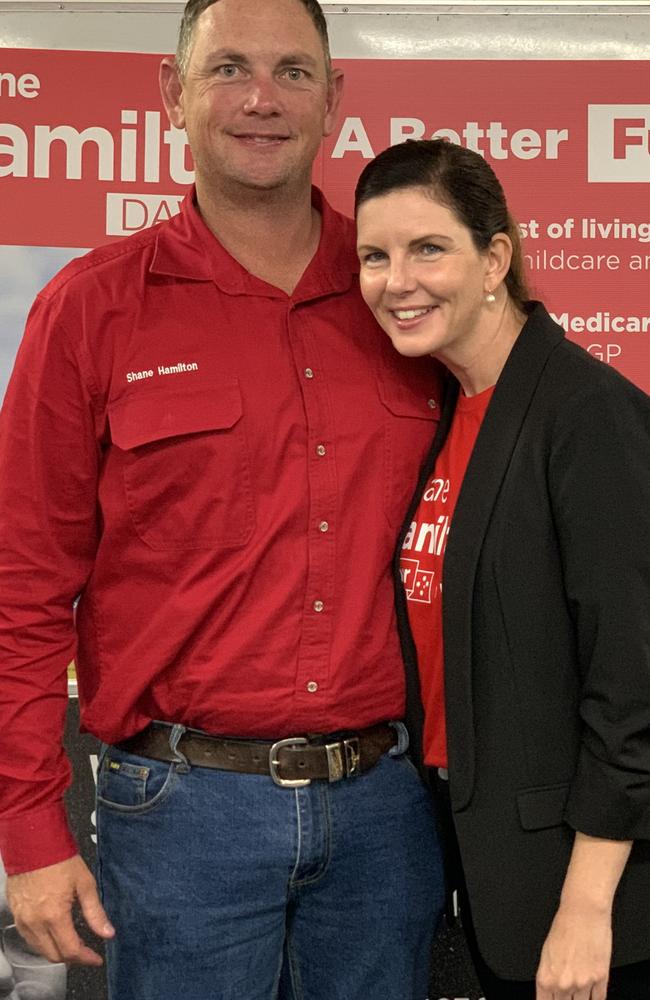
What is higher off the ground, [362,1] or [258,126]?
[362,1]

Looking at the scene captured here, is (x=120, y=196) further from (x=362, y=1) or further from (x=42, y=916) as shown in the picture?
(x=42, y=916)

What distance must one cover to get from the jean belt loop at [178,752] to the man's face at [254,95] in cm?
82

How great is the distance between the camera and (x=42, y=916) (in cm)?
175

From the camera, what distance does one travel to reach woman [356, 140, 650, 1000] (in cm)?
156

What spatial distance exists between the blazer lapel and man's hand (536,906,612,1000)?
0.68 feet

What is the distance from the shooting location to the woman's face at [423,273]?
5.73ft

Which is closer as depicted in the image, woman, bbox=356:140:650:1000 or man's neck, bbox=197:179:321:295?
woman, bbox=356:140:650:1000

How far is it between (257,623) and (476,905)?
0.50 m

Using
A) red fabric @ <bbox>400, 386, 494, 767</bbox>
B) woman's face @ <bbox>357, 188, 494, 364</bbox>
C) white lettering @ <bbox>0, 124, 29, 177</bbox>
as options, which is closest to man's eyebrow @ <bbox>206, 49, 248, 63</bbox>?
woman's face @ <bbox>357, 188, 494, 364</bbox>

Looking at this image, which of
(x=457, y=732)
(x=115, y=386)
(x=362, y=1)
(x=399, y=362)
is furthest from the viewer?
(x=362, y=1)

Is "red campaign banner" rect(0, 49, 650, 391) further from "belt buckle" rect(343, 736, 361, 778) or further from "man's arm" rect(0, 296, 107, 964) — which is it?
"belt buckle" rect(343, 736, 361, 778)

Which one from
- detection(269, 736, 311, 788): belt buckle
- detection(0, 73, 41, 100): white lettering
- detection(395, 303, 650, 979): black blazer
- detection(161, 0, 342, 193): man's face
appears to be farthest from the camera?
detection(0, 73, 41, 100): white lettering

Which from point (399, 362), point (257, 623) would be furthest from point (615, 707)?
point (399, 362)

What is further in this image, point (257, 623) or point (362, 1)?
point (362, 1)
